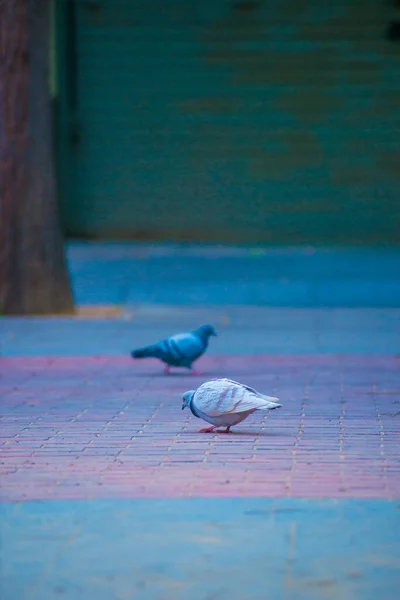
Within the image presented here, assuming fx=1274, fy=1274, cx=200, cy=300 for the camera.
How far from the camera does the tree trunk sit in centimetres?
1372

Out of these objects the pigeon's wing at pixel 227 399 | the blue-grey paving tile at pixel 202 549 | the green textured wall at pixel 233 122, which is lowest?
the green textured wall at pixel 233 122

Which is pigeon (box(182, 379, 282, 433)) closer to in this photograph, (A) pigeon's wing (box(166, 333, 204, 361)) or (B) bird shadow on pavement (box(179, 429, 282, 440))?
(B) bird shadow on pavement (box(179, 429, 282, 440))

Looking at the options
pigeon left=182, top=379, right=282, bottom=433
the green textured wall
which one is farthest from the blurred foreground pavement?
the green textured wall

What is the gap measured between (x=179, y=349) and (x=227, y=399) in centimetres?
272

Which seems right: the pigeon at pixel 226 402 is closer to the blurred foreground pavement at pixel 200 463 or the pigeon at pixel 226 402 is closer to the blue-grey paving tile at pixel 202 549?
the blurred foreground pavement at pixel 200 463

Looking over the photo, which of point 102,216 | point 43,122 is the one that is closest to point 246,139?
point 102,216

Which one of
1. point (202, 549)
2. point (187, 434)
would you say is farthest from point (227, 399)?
point (202, 549)

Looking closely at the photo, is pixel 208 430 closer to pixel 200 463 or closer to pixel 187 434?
pixel 187 434

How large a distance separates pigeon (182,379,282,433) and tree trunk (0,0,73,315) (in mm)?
6810

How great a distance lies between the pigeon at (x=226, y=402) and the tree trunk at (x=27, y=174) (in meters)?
6.81

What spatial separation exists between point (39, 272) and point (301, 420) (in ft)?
21.1

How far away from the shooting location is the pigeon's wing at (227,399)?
7.23 m

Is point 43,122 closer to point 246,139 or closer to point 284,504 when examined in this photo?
point 246,139

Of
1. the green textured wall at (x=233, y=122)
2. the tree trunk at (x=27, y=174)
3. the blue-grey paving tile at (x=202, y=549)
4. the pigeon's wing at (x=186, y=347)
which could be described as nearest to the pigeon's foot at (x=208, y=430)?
the blue-grey paving tile at (x=202, y=549)
